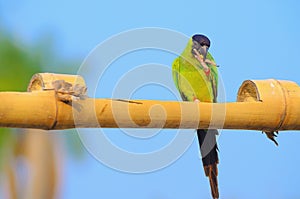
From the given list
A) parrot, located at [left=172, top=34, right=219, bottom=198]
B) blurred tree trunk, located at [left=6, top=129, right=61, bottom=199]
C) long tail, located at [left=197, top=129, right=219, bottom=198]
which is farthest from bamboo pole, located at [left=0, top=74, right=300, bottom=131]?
blurred tree trunk, located at [left=6, top=129, right=61, bottom=199]

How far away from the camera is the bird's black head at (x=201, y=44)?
10.2 feet

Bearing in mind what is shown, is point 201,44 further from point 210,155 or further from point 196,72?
point 210,155

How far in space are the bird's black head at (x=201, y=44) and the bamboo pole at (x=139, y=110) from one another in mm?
1228

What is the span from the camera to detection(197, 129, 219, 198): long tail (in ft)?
7.03

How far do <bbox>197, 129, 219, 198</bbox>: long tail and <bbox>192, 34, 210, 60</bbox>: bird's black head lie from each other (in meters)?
0.64

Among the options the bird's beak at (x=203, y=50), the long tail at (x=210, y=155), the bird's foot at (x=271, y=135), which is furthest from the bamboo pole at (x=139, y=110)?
the bird's beak at (x=203, y=50)

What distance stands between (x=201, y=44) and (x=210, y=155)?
951mm

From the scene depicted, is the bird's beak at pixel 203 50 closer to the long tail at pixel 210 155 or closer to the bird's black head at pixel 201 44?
the bird's black head at pixel 201 44

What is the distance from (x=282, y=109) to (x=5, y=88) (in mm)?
4310

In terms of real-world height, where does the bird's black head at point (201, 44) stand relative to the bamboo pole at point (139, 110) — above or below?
above

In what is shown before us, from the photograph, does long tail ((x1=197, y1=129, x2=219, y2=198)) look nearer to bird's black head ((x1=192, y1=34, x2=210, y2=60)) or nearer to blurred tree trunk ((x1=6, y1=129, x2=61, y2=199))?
bird's black head ((x1=192, y1=34, x2=210, y2=60))

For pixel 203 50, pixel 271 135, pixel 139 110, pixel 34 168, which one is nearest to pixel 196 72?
pixel 203 50

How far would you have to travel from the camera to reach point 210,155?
93.4 inches

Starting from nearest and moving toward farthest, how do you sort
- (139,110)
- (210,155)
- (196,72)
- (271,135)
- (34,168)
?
1. (139,110)
2. (271,135)
3. (210,155)
4. (196,72)
5. (34,168)
